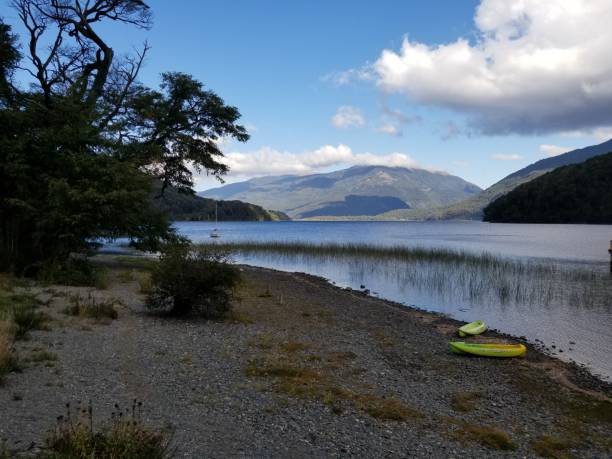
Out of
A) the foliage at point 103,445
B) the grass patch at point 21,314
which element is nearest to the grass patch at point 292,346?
the grass patch at point 21,314

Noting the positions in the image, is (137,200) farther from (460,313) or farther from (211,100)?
(460,313)

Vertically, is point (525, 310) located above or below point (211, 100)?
below

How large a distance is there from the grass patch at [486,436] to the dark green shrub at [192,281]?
8181 millimetres

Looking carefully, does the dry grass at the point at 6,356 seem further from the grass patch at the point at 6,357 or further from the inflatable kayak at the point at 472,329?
the inflatable kayak at the point at 472,329

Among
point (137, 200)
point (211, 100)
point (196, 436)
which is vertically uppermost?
point (211, 100)

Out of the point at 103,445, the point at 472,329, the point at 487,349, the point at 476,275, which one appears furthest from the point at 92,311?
the point at 476,275

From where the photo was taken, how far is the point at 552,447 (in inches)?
286

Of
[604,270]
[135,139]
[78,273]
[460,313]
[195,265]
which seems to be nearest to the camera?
[195,265]

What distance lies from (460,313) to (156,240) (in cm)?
1473

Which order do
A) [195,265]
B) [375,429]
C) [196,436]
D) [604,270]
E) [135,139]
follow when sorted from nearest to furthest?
[196,436], [375,429], [195,265], [135,139], [604,270]

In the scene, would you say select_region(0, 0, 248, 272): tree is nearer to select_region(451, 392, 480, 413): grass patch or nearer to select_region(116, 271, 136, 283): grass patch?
select_region(116, 271, 136, 283): grass patch

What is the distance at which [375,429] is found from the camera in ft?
23.6

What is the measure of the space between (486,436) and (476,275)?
26958 millimetres

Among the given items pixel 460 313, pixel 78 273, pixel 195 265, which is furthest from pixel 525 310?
pixel 78 273
